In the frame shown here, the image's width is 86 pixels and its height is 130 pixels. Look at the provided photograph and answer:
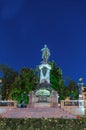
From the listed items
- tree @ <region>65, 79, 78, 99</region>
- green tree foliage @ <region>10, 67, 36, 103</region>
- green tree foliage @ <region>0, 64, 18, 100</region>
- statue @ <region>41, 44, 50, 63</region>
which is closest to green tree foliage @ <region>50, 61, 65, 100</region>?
tree @ <region>65, 79, 78, 99</region>

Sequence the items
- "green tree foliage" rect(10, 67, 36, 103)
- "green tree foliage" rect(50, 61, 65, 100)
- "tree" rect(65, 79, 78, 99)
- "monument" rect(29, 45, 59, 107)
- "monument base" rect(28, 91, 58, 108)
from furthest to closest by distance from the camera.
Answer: "tree" rect(65, 79, 78, 99), "green tree foliage" rect(50, 61, 65, 100), "green tree foliage" rect(10, 67, 36, 103), "monument" rect(29, 45, 59, 107), "monument base" rect(28, 91, 58, 108)

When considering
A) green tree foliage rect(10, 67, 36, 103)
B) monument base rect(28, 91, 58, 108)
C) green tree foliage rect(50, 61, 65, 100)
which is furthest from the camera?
green tree foliage rect(50, 61, 65, 100)

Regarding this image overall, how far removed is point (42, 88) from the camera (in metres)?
37.7

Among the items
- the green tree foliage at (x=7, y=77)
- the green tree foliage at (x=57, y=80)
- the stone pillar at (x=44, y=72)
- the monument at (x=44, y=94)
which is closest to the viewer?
the monument at (x=44, y=94)

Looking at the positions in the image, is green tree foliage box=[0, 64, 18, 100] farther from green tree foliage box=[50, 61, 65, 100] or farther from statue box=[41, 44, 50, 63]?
statue box=[41, 44, 50, 63]

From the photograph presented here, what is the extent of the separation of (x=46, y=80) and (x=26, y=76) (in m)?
6.94

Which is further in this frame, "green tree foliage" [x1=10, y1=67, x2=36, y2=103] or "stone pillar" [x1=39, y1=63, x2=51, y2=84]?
"green tree foliage" [x1=10, y1=67, x2=36, y2=103]

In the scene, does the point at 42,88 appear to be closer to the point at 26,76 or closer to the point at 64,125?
the point at 26,76

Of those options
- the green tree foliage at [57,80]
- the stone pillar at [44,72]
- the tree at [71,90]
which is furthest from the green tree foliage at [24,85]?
the tree at [71,90]

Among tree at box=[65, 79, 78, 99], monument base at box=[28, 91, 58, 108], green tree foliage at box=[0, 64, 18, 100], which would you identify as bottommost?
monument base at box=[28, 91, 58, 108]

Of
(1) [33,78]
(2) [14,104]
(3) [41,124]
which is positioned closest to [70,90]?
(1) [33,78]

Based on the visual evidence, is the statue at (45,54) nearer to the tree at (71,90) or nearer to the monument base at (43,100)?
the monument base at (43,100)

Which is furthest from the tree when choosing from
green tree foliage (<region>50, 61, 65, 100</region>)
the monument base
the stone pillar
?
the monument base

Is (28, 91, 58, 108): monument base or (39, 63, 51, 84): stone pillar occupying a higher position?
(39, 63, 51, 84): stone pillar
